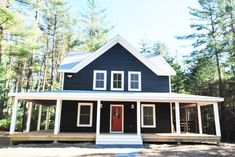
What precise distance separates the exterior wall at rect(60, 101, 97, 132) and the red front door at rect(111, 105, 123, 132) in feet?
4.05

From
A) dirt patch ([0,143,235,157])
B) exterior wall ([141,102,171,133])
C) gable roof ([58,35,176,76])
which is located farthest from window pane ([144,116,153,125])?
dirt patch ([0,143,235,157])

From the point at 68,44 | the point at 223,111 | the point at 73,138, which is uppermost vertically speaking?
the point at 68,44

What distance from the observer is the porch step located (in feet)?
37.0

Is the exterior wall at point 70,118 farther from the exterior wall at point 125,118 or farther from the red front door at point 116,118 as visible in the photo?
the red front door at point 116,118

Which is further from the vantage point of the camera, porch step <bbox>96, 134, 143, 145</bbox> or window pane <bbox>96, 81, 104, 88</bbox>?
window pane <bbox>96, 81, 104, 88</bbox>

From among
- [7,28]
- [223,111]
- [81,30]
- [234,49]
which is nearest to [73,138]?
[7,28]

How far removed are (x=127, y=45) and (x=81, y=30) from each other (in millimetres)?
15932

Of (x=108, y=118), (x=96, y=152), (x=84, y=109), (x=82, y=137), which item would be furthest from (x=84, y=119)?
(x=96, y=152)

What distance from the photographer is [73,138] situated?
450 inches

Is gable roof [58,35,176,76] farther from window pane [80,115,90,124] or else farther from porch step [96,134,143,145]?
porch step [96,134,143,145]

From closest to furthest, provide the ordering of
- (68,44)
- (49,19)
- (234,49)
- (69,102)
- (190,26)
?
(69,102) < (234,49) < (190,26) < (49,19) < (68,44)

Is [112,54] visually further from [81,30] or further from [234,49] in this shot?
[81,30]

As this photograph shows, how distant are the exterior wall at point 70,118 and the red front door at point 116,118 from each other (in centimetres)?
123

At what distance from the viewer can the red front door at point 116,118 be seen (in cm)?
1363
